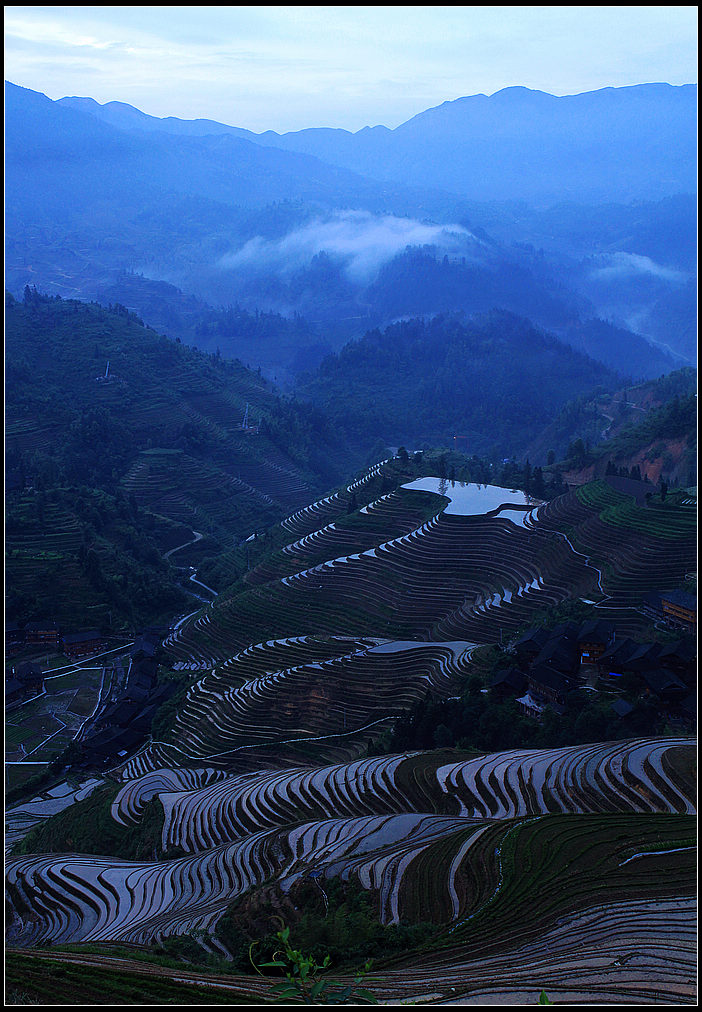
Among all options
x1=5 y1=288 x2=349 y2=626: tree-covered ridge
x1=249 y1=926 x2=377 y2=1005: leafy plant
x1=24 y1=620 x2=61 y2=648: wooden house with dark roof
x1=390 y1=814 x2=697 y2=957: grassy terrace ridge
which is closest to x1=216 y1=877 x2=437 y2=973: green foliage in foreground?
x1=390 y1=814 x2=697 y2=957: grassy terrace ridge

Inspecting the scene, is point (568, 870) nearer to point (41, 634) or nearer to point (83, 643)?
point (83, 643)

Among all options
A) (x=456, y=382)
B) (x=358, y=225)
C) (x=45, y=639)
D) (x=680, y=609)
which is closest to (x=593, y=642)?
(x=680, y=609)

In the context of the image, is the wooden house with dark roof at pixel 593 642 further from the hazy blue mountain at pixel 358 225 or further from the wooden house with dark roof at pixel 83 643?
the hazy blue mountain at pixel 358 225

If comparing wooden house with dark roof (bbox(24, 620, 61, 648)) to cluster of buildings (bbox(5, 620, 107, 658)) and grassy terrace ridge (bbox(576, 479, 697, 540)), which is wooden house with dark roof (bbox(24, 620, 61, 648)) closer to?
cluster of buildings (bbox(5, 620, 107, 658))

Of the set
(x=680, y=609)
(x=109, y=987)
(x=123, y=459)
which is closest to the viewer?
(x=109, y=987)

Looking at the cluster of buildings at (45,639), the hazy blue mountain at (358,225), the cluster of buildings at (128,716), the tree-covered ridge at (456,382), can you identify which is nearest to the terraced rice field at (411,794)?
the cluster of buildings at (128,716)
